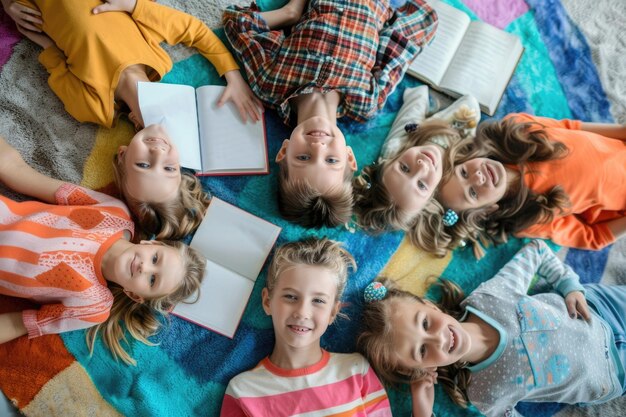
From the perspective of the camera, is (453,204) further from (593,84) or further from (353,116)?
(593,84)

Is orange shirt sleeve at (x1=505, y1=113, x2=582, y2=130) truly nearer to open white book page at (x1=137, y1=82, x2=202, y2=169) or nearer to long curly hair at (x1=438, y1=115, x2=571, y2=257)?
long curly hair at (x1=438, y1=115, x2=571, y2=257)

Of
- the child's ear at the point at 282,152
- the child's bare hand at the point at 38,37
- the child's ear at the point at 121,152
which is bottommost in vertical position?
the child's ear at the point at 121,152

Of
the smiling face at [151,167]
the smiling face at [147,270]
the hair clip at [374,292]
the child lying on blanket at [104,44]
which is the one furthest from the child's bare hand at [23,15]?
the hair clip at [374,292]

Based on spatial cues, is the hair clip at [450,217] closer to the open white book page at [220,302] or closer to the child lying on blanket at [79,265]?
the open white book page at [220,302]

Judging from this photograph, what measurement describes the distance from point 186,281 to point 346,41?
3.40 ft

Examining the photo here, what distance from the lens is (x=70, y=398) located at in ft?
4.80

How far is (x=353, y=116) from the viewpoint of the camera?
5.76 ft

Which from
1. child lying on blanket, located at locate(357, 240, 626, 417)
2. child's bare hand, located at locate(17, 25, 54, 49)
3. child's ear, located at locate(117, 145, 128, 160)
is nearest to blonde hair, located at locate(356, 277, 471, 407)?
child lying on blanket, located at locate(357, 240, 626, 417)

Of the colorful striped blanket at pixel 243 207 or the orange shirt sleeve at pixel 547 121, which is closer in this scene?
the colorful striped blanket at pixel 243 207

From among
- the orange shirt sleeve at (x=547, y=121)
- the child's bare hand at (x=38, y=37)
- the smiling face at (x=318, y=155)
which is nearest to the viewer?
the smiling face at (x=318, y=155)

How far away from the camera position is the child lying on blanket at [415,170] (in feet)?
5.03

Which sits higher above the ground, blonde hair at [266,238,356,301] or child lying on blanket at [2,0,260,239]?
child lying on blanket at [2,0,260,239]

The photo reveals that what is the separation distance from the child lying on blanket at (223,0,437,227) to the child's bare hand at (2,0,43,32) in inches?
25.3

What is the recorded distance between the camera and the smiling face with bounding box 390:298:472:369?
1.42 metres
